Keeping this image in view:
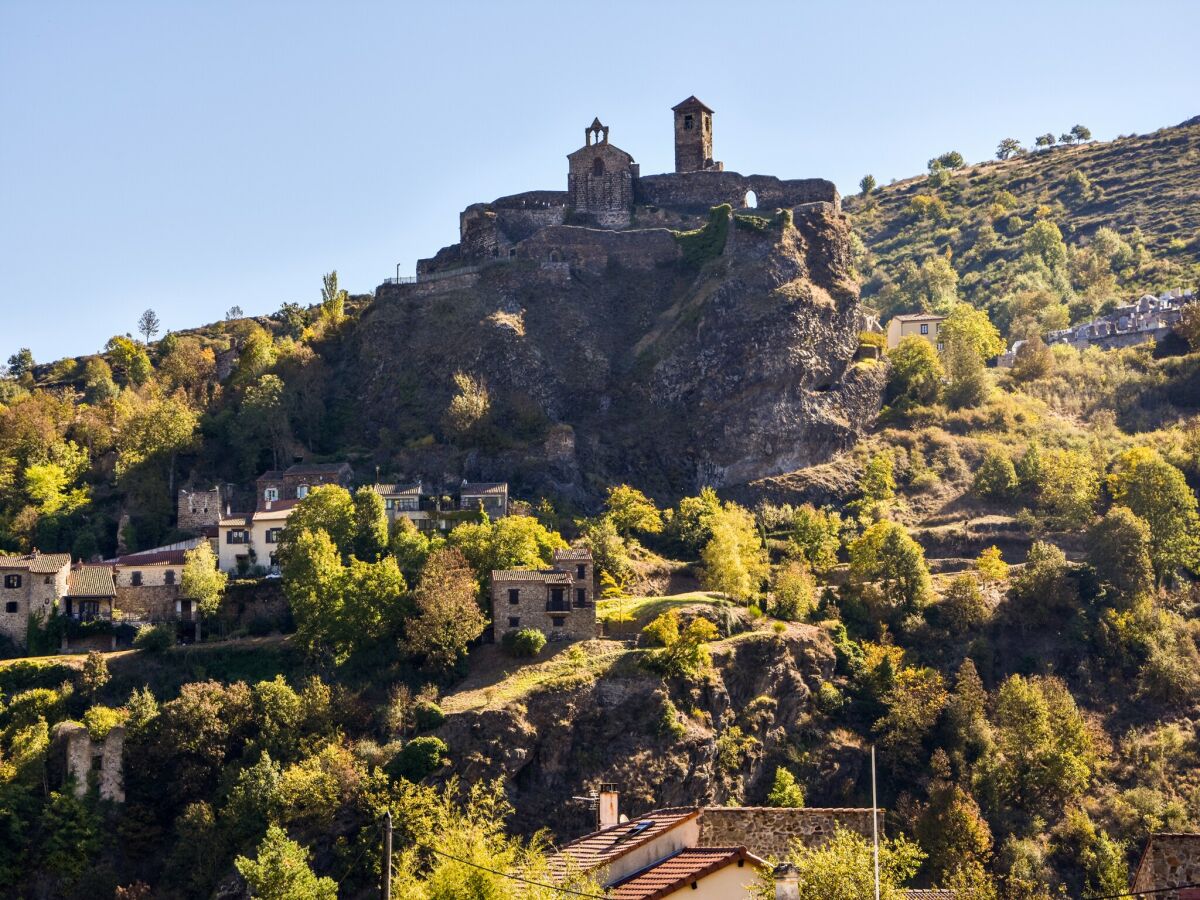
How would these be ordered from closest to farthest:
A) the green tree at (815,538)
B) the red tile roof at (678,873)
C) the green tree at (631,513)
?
the red tile roof at (678,873)
the green tree at (815,538)
the green tree at (631,513)

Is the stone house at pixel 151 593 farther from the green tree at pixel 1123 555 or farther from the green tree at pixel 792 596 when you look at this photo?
the green tree at pixel 1123 555

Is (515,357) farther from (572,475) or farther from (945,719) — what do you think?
(945,719)

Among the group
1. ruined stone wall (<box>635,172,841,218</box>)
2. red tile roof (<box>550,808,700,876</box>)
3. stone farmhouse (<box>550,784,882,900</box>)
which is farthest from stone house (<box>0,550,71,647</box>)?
stone farmhouse (<box>550,784,882,900</box>)

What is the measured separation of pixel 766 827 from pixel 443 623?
45269mm

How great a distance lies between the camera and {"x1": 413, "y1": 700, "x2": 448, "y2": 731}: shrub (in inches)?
3137

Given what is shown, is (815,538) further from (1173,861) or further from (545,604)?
(1173,861)

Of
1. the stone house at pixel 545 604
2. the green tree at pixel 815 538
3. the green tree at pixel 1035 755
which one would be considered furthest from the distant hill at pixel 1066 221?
the stone house at pixel 545 604

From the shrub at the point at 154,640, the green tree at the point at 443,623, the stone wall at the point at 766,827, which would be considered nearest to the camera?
the stone wall at the point at 766,827

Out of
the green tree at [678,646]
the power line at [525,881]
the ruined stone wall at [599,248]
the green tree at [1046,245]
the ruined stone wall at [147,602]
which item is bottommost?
the power line at [525,881]

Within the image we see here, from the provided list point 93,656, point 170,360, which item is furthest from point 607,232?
point 93,656

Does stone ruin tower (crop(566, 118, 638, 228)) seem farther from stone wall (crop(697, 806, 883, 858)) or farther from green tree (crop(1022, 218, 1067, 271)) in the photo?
stone wall (crop(697, 806, 883, 858))

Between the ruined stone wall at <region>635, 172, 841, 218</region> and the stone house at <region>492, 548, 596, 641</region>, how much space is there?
40.6 meters

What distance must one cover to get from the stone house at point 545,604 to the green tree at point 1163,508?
3229 centimetres

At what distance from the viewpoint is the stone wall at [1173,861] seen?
1366 inches
